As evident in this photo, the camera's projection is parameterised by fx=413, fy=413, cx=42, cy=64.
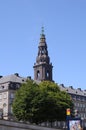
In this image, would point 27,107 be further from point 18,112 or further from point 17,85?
point 17,85

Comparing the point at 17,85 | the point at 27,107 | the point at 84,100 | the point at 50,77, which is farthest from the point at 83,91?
the point at 27,107

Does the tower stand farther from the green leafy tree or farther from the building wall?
the building wall

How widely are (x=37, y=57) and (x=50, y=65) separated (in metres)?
6.56

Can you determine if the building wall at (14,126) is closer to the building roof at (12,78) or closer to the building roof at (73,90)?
the building roof at (12,78)

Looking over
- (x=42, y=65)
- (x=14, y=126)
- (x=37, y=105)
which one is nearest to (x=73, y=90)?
(x=42, y=65)

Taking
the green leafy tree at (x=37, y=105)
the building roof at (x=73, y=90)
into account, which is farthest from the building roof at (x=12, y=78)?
the green leafy tree at (x=37, y=105)

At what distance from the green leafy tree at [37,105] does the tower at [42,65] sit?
66.6m

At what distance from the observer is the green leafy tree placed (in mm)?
97812

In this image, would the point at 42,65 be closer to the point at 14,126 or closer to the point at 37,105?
the point at 37,105

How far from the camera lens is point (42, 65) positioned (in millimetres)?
171875

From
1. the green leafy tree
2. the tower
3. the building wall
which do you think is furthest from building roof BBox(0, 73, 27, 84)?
the building wall

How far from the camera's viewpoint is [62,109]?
338ft

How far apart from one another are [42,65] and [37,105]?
7460 centimetres

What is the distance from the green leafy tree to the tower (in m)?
66.6
